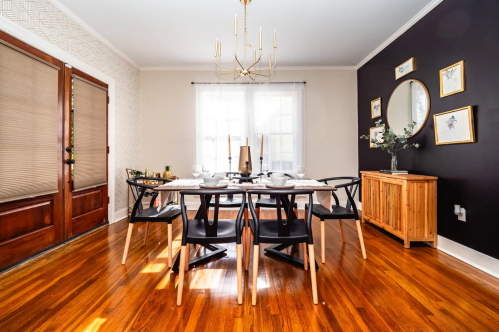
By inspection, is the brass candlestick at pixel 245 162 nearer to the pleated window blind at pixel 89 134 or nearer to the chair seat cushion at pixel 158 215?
the chair seat cushion at pixel 158 215

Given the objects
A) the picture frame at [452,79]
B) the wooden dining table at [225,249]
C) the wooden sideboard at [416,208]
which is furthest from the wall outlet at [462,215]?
the wooden dining table at [225,249]

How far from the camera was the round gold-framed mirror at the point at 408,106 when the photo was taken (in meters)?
3.03

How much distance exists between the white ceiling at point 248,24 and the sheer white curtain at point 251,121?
26.1 inches

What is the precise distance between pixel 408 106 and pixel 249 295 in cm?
316

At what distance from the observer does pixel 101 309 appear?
1.64 metres

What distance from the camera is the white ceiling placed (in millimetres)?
2889

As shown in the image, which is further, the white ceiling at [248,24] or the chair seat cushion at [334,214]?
the white ceiling at [248,24]

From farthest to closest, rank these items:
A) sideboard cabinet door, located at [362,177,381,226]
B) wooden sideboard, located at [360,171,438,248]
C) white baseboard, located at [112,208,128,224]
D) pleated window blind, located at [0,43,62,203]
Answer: white baseboard, located at [112,208,128,224]
sideboard cabinet door, located at [362,177,381,226]
wooden sideboard, located at [360,171,438,248]
pleated window blind, located at [0,43,62,203]

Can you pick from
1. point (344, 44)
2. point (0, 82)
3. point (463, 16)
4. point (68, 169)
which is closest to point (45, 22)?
point (0, 82)

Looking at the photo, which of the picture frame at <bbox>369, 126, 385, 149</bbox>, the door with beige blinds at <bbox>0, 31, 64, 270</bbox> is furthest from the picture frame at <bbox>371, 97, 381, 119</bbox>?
the door with beige blinds at <bbox>0, 31, 64, 270</bbox>

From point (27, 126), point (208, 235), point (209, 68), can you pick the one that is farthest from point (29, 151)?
point (209, 68)

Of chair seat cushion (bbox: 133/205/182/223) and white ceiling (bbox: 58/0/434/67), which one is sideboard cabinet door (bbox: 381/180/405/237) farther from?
chair seat cushion (bbox: 133/205/182/223)

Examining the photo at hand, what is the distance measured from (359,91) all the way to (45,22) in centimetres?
482

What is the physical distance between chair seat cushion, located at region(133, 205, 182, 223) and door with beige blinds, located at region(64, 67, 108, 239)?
1332 mm
